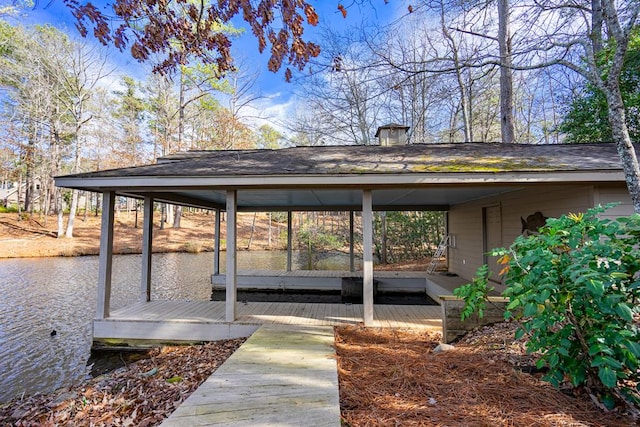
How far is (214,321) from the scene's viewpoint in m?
5.28

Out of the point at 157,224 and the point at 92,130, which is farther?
the point at 157,224

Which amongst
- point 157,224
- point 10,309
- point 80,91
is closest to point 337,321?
point 10,309

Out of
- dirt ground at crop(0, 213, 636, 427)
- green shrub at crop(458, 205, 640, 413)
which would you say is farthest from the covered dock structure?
green shrub at crop(458, 205, 640, 413)

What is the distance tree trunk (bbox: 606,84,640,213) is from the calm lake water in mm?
7518

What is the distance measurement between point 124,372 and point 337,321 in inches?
123

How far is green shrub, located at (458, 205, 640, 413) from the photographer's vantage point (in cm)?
190

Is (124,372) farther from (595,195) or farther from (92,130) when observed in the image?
(92,130)

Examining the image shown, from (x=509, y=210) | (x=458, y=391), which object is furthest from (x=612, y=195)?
(x=458, y=391)

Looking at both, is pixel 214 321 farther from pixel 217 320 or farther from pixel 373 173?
pixel 373 173

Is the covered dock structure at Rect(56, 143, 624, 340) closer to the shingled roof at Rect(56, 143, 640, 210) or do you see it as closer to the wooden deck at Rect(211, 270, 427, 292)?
the shingled roof at Rect(56, 143, 640, 210)

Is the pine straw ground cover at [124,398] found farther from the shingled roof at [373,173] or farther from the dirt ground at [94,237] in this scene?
the dirt ground at [94,237]

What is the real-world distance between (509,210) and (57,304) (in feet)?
35.9

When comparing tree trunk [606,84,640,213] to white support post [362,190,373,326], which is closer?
tree trunk [606,84,640,213]

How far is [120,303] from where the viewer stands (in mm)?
8039
